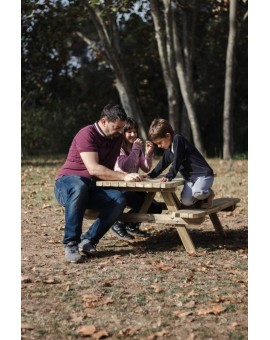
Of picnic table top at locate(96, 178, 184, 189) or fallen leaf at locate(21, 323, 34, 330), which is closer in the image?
fallen leaf at locate(21, 323, 34, 330)

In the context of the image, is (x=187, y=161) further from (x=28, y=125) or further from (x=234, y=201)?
(x=28, y=125)

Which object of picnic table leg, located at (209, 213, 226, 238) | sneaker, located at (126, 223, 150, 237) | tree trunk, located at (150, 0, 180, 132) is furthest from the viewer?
tree trunk, located at (150, 0, 180, 132)

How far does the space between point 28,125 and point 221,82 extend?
7.26m

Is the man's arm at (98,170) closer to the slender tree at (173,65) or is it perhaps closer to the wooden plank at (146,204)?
the wooden plank at (146,204)

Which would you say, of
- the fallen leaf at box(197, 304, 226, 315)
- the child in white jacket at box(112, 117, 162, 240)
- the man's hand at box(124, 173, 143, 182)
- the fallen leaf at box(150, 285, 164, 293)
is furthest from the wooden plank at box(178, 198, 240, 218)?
the fallen leaf at box(197, 304, 226, 315)

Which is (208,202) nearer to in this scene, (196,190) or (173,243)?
(196,190)

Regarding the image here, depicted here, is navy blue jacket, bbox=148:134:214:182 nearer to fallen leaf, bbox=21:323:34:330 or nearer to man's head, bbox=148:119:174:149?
man's head, bbox=148:119:174:149

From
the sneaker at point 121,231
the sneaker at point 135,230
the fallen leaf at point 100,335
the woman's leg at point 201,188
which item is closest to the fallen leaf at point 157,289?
the fallen leaf at point 100,335

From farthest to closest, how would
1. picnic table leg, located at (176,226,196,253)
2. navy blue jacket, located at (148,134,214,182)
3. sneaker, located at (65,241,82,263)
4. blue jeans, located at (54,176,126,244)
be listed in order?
picnic table leg, located at (176,226,196,253) → navy blue jacket, located at (148,134,214,182) → blue jeans, located at (54,176,126,244) → sneaker, located at (65,241,82,263)

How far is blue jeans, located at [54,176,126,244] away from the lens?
21.2ft

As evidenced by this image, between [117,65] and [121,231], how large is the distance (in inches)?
447

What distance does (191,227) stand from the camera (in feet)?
27.6

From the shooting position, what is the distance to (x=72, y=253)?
21.0 ft

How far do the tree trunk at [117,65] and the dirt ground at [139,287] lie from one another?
9.83 meters
